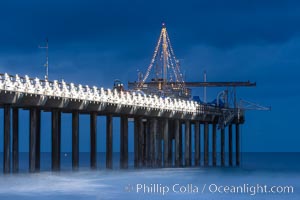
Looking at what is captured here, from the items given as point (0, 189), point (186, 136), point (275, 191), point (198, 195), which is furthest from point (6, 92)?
point (186, 136)

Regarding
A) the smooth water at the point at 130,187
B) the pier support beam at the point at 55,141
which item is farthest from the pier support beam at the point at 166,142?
the pier support beam at the point at 55,141

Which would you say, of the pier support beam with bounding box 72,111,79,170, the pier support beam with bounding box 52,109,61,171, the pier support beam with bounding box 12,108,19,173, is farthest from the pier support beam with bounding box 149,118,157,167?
the pier support beam with bounding box 12,108,19,173

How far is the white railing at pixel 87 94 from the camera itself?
60.0 meters

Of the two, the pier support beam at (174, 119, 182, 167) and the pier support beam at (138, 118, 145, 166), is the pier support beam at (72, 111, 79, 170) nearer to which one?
the pier support beam at (138, 118, 145, 166)

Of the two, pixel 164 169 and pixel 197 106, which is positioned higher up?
pixel 197 106

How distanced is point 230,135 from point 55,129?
150 feet

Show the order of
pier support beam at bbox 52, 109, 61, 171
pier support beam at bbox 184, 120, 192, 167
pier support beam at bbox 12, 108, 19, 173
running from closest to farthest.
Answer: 1. pier support beam at bbox 12, 108, 19, 173
2. pier support beam at bbox 52, 109, 61, 171
3. pier support beam at bbox 184, 120, 192, 167

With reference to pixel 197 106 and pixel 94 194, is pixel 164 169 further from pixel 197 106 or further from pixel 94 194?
pixel 94 194

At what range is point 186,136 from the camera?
9869cm

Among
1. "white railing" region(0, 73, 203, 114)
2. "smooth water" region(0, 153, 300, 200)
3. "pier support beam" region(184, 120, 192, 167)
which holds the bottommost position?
"smooth water" region(0, 153, 300, 200)

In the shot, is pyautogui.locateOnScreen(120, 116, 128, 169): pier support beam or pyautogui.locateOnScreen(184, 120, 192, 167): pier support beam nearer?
pyautogui.locateOnScreen(120, 116, 128, 169): pier support beam

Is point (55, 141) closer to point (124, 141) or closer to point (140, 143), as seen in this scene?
point (124, 141)

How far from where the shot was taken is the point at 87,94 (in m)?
70.9

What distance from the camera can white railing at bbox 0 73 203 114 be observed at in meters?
60.0
